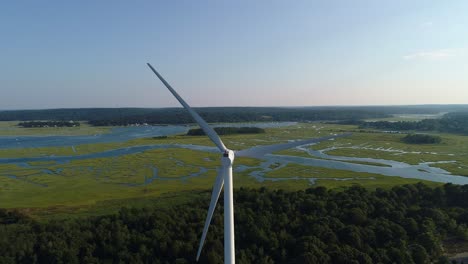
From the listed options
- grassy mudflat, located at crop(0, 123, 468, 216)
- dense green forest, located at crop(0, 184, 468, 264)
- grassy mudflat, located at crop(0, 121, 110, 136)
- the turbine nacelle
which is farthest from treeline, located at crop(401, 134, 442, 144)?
grassy mudflat, located at crop(0, 121, 110, 136)

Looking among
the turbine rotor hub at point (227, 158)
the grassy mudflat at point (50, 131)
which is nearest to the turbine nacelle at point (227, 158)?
the turbine rotor hub at point (227, 158)

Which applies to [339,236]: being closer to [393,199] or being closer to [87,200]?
[393,199]

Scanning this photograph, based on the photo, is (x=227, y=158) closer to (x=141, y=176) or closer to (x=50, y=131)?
(x=141, y=176)

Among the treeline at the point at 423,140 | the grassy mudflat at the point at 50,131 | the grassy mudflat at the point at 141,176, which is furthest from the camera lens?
the grassy mudflat at the point at 50,131

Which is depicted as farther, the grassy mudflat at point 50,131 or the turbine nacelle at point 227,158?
the grassy mudflat at point 50,131

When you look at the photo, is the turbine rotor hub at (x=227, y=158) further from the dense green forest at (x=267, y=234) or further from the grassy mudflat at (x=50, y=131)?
the grassy mudflat at (x=50, y=131)

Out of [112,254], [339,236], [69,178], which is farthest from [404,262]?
[69,178]
